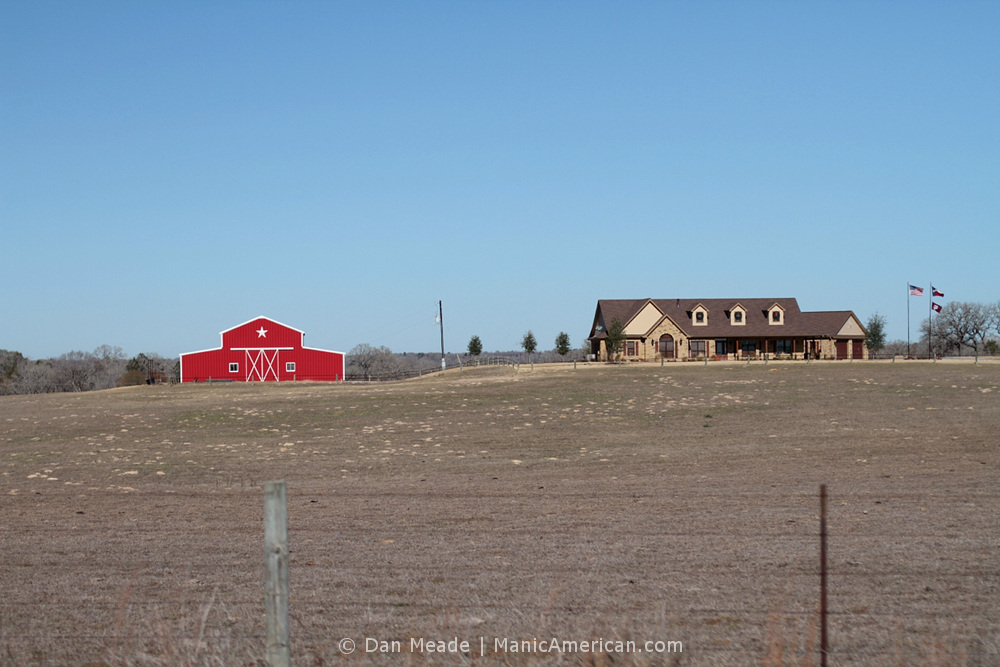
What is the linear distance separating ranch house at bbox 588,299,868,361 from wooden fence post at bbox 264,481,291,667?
241 ft

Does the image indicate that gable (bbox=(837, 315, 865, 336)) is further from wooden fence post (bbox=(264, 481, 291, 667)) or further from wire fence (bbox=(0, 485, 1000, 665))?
wooden fence post (bbox=(264, 481, 291, 667))

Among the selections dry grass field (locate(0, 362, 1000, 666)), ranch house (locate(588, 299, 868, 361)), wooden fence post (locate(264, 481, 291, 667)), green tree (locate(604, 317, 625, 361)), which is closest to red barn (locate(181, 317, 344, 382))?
green tree (locate(604, 317, 625, 361))

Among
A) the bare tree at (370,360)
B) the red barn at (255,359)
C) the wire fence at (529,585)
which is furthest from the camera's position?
the bare tree at (370,360)

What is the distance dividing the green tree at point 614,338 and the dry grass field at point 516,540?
42529 mm

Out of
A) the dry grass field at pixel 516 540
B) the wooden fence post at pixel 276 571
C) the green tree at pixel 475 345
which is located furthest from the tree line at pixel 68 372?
the wooden fence post at pixel 276 571

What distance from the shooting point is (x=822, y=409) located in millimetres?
33031

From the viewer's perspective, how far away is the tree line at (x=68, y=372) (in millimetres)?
95125

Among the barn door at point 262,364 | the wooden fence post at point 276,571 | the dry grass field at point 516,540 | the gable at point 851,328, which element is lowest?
the dry grass field at point 516,540

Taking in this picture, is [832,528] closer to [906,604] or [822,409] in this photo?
[906,604]

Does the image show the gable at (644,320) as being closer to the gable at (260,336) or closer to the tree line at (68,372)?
the gable at (260,336)

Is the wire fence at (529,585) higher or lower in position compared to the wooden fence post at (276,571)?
lower

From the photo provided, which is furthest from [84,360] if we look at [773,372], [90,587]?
[90,587]

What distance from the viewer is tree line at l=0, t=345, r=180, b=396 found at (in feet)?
312

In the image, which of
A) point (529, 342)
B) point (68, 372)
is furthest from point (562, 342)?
point (68, 372)
